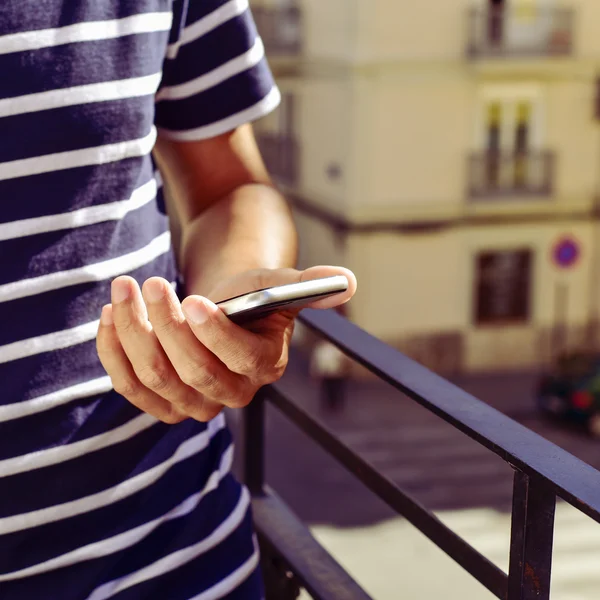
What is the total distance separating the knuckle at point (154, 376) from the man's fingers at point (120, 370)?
1cm

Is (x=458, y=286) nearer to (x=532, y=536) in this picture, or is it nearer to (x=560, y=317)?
(x=560, y=317)

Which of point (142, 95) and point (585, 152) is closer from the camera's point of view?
point (142, 95)

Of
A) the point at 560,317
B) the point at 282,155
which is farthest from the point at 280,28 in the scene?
the point at 560,317

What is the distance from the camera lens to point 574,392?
10258 mm

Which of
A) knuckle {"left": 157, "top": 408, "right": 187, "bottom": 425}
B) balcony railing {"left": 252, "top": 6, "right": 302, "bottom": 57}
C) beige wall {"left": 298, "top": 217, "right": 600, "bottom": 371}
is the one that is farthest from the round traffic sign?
knuckle {"left": 157, "top": 408, "right": 187, "bottom": 425}

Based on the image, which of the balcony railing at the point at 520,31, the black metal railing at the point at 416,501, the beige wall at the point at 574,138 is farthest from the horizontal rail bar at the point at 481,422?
the beige wall at the point at 574,138

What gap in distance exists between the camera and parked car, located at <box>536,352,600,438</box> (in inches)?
395

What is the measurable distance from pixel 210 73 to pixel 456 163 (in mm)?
10430

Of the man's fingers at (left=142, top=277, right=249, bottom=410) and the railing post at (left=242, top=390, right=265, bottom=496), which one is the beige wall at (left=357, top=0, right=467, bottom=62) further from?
the man's fingers at (left=142, top=277, right=249, bottom=410)

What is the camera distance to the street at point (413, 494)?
7574mm

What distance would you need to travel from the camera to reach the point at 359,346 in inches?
42.2

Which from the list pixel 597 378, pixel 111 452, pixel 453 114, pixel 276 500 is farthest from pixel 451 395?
pixel 453 114

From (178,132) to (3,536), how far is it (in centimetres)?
42

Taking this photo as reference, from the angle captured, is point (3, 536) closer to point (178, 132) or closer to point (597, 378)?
point (178, 132)
